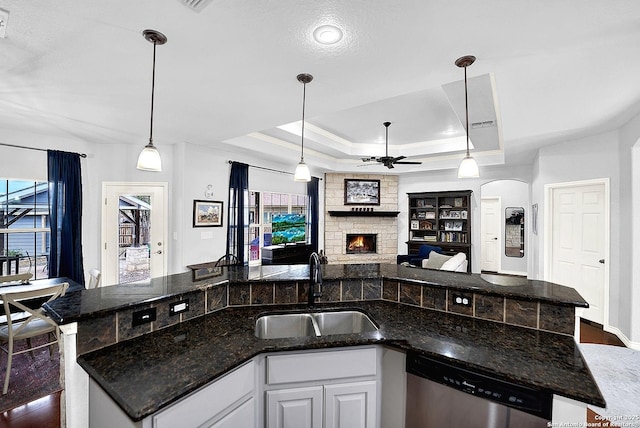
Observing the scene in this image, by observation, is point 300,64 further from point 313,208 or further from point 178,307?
point 313,208

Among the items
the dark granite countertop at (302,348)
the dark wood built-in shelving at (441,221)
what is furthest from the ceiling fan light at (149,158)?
the dark wood built-in shelving at (441,221)

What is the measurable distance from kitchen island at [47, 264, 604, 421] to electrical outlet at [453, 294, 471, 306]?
0.05 ft

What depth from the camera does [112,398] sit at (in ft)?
3.60

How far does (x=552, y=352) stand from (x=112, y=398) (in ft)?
6.30

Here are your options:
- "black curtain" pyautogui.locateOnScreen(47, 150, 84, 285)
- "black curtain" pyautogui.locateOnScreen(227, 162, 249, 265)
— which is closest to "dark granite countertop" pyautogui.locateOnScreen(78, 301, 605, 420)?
"black curtain" pyautogui.locateOnScreen(227, 162, 249, 265)

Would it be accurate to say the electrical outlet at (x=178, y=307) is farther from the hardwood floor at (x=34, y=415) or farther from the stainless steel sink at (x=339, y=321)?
the hardwood floor at (x=34, y=415)

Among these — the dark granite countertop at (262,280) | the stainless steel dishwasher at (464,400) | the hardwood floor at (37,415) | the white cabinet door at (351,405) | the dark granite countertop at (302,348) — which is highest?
the dark granite countertop at (262,280)

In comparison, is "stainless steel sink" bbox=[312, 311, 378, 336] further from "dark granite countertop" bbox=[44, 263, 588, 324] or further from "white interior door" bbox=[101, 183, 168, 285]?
"white interior door" bbox=[101, 183, 168, 285]

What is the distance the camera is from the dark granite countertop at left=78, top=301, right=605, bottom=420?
1.13 meters

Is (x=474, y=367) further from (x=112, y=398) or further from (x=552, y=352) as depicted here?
(x=112, y=398)

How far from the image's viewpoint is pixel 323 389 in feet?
4.88

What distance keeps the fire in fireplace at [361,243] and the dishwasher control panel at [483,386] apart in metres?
6.02

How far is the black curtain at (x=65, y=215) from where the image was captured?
400 centimetres

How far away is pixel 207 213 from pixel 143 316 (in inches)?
134
